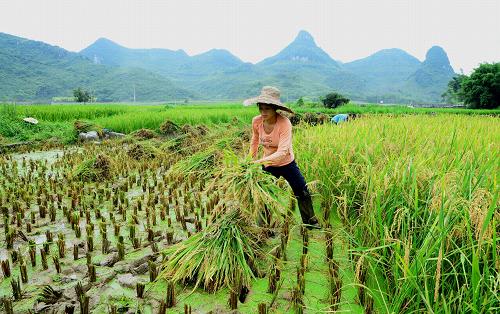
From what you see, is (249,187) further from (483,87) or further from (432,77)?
(432,77)

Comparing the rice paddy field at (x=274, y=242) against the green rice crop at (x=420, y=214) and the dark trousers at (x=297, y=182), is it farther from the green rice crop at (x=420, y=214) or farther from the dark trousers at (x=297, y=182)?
the dark trousers at (x=297, y=182)

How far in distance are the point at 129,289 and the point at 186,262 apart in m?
0.49

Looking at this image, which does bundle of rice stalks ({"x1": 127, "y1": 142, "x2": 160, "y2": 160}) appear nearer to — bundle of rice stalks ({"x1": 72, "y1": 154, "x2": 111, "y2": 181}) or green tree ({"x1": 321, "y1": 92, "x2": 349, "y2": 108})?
bundle of rice stalks ({"x1": 72, "y1": 154, "x2": 111, "y2": 181})

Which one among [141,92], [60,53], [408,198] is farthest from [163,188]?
[60,53]

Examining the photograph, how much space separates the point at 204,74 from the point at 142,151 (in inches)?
5944

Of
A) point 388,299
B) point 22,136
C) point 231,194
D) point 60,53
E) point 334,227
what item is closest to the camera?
point 388,299

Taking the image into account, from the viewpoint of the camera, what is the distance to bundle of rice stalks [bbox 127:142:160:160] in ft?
23.3

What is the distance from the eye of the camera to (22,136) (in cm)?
980

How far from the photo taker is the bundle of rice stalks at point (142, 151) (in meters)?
7.11

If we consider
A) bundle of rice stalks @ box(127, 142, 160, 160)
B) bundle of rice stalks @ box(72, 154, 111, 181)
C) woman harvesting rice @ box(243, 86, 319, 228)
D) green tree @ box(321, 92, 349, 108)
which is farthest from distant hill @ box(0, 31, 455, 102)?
woman harvesting rice @ box(243, 86, 319, 228)

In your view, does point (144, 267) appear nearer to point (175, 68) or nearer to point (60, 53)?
point (60, 53)

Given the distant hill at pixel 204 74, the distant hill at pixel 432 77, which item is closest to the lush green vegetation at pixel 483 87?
the distant hill at pixel 204 74

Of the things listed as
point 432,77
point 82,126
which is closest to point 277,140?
point 82,126

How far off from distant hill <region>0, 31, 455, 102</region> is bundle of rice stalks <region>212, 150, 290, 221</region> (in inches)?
2449
